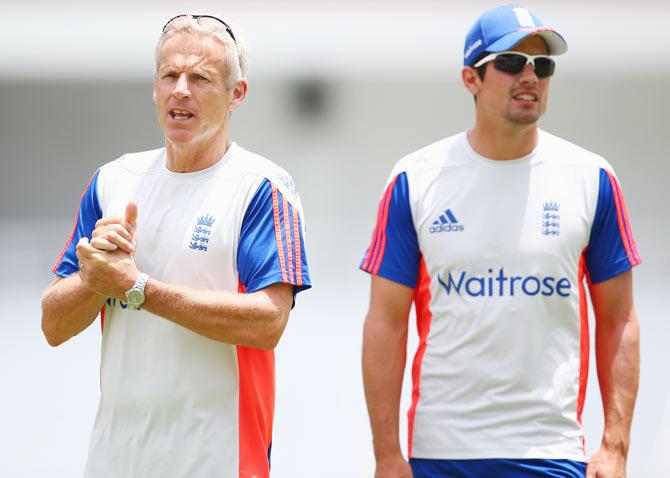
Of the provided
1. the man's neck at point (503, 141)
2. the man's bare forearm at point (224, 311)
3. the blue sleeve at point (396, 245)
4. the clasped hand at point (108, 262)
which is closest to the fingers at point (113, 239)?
the clasped hand at point (108, 262)

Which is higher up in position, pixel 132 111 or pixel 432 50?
pixel 432 50

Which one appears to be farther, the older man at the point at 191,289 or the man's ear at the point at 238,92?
the man's ear at the point at 238,92

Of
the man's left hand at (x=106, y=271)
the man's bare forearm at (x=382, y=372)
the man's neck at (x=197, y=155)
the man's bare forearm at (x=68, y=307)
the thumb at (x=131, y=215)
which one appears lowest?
the man's bare forearm at (x=382, y=372)

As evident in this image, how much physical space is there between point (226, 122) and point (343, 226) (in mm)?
7239

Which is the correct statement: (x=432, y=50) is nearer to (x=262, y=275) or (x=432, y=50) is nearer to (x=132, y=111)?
(x=132, y=111)

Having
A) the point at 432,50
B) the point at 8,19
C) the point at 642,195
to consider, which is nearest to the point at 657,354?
the point at 642,195

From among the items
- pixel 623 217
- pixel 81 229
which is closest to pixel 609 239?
pixel 623 217

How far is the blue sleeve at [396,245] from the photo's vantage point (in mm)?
3395

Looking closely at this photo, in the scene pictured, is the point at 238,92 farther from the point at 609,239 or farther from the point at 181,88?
the point at 609,239

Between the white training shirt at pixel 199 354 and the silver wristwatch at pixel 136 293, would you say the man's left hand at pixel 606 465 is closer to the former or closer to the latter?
the white training shirt at pixel 199 354

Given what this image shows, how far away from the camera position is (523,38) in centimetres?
337

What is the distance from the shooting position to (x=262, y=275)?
10.4 ft

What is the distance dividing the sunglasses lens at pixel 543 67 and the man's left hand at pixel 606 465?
991 millimetres

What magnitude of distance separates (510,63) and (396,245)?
0.57 metres
